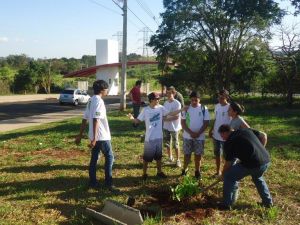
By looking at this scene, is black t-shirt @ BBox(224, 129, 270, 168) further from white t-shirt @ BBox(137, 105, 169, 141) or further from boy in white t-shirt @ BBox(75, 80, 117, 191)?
boy in white t-shirt @ BBox(75, 80, 117, 191)

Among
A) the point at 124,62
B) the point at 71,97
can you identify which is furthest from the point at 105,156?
the point at 71,97

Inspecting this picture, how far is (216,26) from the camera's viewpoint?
26359 mm

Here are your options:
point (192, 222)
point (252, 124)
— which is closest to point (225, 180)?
point (192, 222)

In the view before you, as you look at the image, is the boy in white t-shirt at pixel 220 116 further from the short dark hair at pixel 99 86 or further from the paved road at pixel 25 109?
the paved road at pixel 25 109

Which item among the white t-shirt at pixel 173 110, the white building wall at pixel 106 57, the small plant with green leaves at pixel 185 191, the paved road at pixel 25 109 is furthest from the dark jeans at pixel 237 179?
the white building wall at pixel 106 57

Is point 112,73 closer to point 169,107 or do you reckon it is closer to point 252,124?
point 252,124

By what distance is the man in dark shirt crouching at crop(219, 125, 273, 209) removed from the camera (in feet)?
18.7

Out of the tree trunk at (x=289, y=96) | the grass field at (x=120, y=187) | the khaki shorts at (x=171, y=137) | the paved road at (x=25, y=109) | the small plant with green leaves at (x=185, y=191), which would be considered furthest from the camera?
the tree trunk at (x=289, y=96)

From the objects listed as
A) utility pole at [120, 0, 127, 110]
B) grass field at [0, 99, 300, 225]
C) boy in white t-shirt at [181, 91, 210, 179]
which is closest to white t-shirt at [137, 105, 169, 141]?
boy in white t-shirt at [181, 91, 210, 179]

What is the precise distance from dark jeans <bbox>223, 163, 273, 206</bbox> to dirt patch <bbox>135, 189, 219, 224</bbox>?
31 centimetres

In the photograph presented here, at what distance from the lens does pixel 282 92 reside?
2962 cm

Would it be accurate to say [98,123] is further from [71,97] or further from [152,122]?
[71,97]

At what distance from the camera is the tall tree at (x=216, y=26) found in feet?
81.9

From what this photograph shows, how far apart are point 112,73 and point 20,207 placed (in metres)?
51.9
